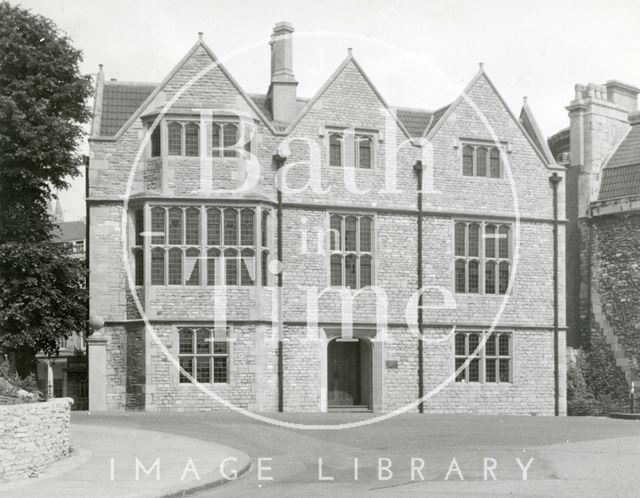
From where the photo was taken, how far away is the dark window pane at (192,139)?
28.7 metres

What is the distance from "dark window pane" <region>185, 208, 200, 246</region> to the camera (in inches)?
1118

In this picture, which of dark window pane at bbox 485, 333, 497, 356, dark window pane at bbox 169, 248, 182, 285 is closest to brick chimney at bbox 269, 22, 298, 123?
dark window pane at bbox 169, 248, 182, 285

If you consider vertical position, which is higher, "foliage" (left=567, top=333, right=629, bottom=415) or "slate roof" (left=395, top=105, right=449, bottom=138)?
"slate roof" (left=395, top=105, right=449, bottom=138)

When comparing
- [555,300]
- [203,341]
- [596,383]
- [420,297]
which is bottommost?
[596,383]

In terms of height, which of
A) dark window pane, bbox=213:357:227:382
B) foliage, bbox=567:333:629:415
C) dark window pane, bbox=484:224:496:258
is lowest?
foliage, bbox=567:333:629:415

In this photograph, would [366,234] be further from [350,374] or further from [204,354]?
[204,354]

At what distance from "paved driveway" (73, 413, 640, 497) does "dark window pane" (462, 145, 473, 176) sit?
343 inches

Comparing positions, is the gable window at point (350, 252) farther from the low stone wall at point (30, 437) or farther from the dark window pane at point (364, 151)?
the low stone wall at point (30, 437)

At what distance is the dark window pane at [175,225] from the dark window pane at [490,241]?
9.55m

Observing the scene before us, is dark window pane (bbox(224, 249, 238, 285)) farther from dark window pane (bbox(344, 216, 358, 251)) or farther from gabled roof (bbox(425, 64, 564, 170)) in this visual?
gabled roof (bbox(425, 64, 564, 170))

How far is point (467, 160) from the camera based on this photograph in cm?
3194

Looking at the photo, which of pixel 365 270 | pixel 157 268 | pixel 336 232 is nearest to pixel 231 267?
pixel 157 268

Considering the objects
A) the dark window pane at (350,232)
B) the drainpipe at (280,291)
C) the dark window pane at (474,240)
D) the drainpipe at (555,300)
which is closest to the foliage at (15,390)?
the drainpipe at (280,291)

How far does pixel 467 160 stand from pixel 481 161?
1.64ft
